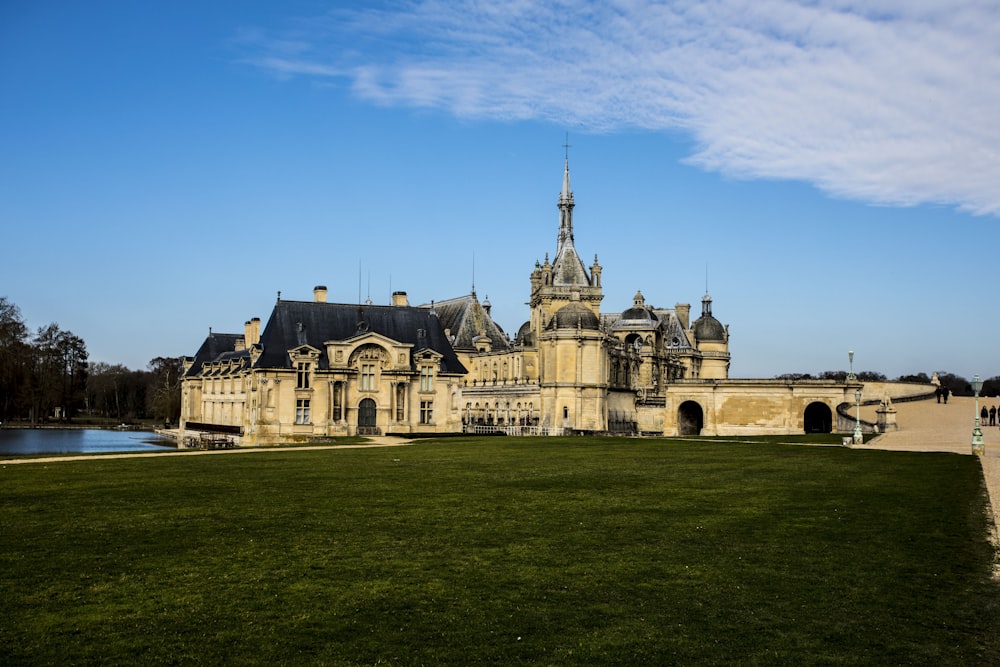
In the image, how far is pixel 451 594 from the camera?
11.7 m

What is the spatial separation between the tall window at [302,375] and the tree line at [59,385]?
43153mm

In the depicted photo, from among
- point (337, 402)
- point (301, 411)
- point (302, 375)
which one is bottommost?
point (301, 411)

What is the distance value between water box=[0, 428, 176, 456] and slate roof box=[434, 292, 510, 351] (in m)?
31.0

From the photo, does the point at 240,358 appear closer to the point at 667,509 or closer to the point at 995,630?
the point at 667,509

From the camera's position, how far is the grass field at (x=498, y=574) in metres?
9.78

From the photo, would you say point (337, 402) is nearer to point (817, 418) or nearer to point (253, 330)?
point (253, 330)

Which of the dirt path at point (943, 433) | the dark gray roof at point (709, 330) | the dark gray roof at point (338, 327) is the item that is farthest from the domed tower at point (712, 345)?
the dark gray roof at point (338, 327)

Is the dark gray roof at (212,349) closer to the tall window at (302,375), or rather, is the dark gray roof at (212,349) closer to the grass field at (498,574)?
the tall window at (302,375)

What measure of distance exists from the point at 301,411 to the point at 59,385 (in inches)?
2340

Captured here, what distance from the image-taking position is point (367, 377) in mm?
66375

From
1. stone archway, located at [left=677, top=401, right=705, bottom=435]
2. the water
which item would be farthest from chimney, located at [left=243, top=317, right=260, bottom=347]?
stone archway, located at [left=677, top=401, right=705, bottom=435]

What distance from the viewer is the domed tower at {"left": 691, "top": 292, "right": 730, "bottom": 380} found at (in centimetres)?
10669

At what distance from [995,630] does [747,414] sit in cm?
5480

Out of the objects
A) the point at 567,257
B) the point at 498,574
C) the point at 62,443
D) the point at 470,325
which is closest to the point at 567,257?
the point at 567,257
